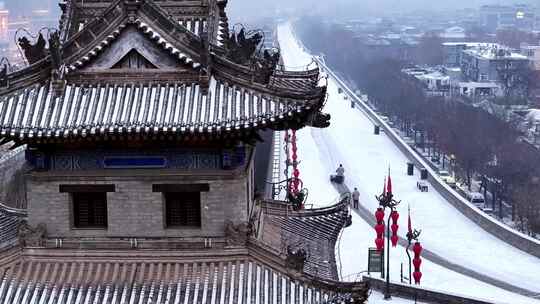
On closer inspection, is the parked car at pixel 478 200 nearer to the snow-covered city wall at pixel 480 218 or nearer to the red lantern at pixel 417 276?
the snow-covered city wall at pixel 480 218

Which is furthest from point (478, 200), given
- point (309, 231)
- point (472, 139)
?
point (309, 231)

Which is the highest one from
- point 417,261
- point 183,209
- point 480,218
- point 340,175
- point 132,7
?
point 132,7

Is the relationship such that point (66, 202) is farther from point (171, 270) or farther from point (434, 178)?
point (434, 178)

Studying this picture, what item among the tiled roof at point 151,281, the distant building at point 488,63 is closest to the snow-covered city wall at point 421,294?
the tiled roof at point 151,281

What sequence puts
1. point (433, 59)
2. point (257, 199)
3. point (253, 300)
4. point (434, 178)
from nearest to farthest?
point (253, 300) → point (257, 199) → point (434, 178) → point (433, 59)

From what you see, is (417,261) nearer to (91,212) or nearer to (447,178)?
(91,212)

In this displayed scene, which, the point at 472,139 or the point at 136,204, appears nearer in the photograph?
the point at 136,204

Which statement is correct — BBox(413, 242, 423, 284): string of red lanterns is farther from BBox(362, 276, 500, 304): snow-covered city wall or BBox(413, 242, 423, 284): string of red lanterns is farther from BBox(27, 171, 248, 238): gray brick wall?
BBox(27, 171, 248, 238): gray brick wall

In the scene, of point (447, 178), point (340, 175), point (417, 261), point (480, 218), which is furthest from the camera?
point (447, 178)

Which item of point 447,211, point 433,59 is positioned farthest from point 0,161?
point 433,59
